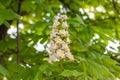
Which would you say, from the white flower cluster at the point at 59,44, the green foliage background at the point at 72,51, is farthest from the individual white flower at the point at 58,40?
the green foliage background at the point at 72,51

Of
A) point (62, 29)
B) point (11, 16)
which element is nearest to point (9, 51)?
point (11, 16)

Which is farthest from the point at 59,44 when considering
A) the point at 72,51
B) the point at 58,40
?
the point at 72,51

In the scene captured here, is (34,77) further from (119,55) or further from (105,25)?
(105,25)

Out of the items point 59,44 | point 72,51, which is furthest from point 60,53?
point 72,51

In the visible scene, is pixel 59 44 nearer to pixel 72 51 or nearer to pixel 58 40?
pixel 58 40

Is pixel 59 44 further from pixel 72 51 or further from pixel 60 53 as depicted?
pixel 72 51

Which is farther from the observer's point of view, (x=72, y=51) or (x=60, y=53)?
(x=72, y=51)

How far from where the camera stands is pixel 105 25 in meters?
3.50

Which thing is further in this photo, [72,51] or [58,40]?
[72,51]

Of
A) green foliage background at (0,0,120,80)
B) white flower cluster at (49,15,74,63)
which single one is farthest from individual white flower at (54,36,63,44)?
green foliage background at (0,0,120,80)

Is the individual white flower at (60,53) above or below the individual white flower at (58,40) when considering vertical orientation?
below

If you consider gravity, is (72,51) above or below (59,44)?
below

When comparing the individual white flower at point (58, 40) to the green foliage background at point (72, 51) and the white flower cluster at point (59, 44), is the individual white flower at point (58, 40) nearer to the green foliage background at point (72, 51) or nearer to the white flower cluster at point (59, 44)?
the white flower cluster at point (59, 44)

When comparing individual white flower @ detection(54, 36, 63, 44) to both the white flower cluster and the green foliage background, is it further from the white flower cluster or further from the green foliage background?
the green foliage background
